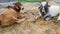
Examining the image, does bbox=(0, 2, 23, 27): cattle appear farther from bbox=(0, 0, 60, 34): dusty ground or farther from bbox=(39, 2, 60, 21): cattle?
bbox=(39, 2, 60, 21): cattle

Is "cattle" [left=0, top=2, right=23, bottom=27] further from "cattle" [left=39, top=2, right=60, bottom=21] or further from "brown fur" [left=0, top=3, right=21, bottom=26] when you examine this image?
"cattle" [left=39, top=2, right=60, bottom=21]

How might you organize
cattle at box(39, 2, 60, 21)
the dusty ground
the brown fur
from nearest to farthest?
the dusty ground < the brown fur < cattle at box(39, 2, 60, 21)

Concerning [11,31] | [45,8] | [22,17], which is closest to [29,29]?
[11,31]

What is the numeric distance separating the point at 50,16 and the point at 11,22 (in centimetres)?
71

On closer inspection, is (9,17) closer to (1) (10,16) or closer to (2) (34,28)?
(1) (10,16)

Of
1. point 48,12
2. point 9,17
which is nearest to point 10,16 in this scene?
point 9,17

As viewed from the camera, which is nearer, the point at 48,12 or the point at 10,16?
the point at 10,16

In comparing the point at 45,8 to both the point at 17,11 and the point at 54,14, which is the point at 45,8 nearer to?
the point at 54,14

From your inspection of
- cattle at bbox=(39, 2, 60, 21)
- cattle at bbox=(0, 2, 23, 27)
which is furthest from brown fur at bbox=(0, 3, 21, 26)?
cattle at bbox=(39, 2, 60, 21)

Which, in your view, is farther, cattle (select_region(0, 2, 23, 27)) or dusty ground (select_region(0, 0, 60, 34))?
cattle (select_region(0, 2, 23, 27))

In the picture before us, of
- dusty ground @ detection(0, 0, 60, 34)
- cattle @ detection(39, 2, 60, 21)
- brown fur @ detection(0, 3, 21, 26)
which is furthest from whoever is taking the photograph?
cattle @ detection(39, 2, 60, 21)

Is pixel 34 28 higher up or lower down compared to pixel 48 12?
lower down

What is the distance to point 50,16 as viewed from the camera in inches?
107

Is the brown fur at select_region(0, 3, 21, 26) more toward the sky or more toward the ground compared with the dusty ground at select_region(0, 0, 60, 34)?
more toward the sky
